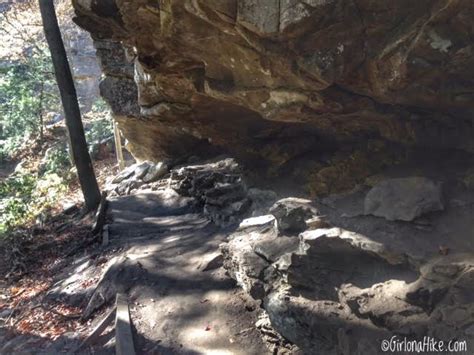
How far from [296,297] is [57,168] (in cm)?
1801

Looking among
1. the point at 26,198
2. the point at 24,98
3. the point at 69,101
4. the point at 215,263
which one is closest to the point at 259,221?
the point at 215,263

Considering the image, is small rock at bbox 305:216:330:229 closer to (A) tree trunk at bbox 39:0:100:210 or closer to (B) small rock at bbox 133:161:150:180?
(A) tree trunk at bbox 39:0:100:210

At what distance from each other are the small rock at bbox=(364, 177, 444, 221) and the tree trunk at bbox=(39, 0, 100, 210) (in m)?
8.30

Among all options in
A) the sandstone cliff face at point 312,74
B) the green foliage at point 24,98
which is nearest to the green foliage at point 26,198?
the green foliage at point 24,98

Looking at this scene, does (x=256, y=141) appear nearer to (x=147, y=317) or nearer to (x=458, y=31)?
(x=147, y=317)

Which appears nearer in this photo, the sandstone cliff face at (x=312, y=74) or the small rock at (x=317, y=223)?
the sandstone cliff face at (x=312, y=74)

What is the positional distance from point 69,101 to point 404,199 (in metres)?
8.97

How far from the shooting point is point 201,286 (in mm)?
6320

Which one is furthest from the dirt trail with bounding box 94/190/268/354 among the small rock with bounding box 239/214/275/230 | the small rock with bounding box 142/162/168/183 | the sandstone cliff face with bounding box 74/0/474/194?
the small rock with bounding box 142/162/168/183

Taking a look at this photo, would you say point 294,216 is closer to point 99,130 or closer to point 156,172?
point 156,172

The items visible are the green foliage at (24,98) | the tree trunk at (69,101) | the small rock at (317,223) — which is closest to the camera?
the small rock at (317,223)

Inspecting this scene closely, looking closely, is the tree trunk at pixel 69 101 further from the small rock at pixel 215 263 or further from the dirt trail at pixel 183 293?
the small rock at pixel 215 263

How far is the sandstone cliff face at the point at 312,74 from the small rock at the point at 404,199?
35.1 inches

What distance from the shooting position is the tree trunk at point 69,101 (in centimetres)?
1059
